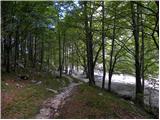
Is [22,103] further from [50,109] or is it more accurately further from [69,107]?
[69,107]

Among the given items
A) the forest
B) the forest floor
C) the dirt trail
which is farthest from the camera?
the forest

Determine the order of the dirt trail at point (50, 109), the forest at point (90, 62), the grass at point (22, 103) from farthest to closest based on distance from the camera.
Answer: the forest at point (90, 62)
the dirt trail at point (50, 109)
the grass at point (22, 103)

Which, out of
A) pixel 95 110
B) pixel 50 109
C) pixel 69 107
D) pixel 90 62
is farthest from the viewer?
pixel 90 62

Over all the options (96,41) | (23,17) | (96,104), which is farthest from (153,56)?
(23,17)

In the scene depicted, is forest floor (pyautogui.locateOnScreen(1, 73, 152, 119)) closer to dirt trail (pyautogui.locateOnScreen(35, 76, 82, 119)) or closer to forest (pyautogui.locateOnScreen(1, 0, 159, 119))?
forest (pyautogui.locateOnScreen(1, 0, 159, 119))

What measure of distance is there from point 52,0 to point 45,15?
3.20 metres

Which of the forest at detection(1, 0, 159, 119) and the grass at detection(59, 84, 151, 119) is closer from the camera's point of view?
the grass at detection(59, 84, 151, 119)

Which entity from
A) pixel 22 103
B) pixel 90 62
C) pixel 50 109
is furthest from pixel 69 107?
pixel 90 62

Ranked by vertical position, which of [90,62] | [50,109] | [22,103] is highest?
[90,62]

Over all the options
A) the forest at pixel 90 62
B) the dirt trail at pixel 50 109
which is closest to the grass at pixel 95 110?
the forest at pixel 90 62

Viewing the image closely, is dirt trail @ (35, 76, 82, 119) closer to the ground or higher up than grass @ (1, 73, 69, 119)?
closer to the ground

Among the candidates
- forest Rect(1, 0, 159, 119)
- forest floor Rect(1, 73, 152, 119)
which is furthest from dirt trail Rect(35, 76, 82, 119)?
forest floor Rect(1, 73, 152, 119)

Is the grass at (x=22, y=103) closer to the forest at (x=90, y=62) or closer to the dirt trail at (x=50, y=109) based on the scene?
the forest at (x=90, y=62)

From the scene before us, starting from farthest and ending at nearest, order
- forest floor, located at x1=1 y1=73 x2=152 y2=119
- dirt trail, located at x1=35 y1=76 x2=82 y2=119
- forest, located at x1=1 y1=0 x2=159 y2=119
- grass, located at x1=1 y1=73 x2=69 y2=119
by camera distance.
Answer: forest, located at x1=1 y1=0 x2=159 y2=119
forest floor, located at x1=1 y1=73 x2=152 y2=119
dirt trail, located at x1=35 y1=76 x2=82 y2=119
grass, located at x1=1 y1=73 x2=69 y2=119
